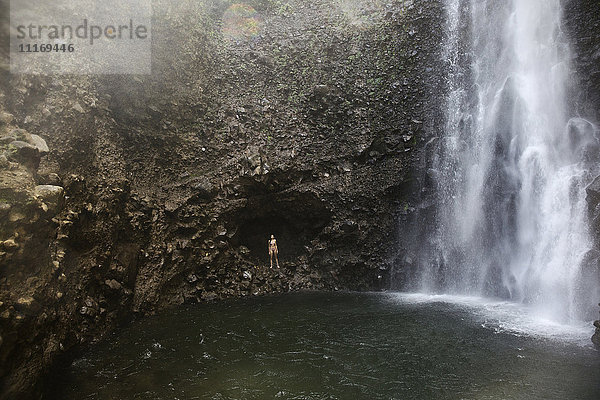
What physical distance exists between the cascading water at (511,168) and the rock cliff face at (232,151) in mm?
1415

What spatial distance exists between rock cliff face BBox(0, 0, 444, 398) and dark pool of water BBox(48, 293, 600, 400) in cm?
119

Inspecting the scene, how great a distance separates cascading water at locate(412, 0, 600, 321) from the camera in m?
11.4

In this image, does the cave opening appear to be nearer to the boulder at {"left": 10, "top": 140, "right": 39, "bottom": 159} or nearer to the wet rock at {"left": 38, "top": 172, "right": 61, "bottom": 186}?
the wet rock at {"left": 38, "top": 172, "right": 61, "bottom": 186}

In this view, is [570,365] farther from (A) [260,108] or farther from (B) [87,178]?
(A) [260,108]

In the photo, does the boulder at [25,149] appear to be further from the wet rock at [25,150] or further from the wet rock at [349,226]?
the wet rock at [349,226]

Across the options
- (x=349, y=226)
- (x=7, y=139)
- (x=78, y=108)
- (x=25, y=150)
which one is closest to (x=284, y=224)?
(x=349, y=226)

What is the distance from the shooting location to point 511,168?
539 inches

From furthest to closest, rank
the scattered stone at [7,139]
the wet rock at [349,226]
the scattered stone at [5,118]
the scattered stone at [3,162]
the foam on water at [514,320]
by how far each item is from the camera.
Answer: the wet rock at [349,226]
the foam on water at [514,320]
the scattered stone at [5,118]
the scattered stone at [7,139]
the scattered stone at [3,162]

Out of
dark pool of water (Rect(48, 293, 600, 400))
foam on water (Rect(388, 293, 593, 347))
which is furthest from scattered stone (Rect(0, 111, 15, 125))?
foam on water (Rect(388, 293, 593, 347))

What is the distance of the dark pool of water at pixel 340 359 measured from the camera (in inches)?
254

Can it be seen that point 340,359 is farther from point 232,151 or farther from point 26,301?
point 232,151

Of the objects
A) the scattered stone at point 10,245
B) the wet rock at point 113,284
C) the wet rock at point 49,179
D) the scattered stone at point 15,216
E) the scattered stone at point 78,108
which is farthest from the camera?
→ the scattered stone at point 78,108

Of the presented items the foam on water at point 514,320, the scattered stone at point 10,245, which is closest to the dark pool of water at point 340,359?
the foam on water at point 514,320

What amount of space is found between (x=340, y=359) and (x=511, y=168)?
9889 mm
